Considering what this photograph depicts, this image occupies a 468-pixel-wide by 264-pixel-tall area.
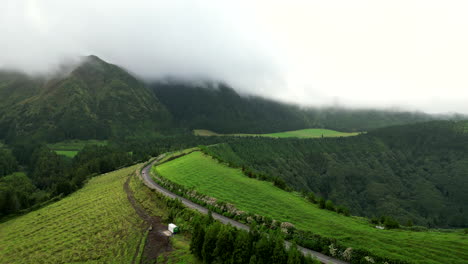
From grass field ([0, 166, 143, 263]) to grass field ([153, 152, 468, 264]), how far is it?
2520cm

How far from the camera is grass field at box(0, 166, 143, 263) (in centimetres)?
5875

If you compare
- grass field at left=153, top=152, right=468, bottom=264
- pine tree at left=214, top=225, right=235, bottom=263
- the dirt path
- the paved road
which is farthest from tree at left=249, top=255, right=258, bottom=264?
the dirt path

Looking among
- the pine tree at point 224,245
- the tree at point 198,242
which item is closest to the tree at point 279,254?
the pine tree at point 224,245

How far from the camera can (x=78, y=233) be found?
71188 mm

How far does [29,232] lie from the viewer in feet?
266

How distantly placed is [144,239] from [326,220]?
43540 mm

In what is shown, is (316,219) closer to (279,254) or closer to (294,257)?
(279,254)

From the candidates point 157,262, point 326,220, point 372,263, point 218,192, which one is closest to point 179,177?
point 218,192

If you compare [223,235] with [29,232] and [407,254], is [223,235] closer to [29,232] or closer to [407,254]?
[407,254]

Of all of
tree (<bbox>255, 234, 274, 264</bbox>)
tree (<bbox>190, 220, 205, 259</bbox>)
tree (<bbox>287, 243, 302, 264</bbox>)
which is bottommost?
tree (<bbox>190, 220, 205, 259</bbox>)

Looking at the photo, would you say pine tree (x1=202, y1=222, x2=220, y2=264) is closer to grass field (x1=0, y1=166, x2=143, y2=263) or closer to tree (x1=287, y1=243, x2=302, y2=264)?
tree (x1=287, y1=243, x2=302, y2=264)

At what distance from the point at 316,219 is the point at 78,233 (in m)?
65.1

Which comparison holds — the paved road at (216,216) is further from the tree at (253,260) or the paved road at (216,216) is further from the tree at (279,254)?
the tree at (253,260)

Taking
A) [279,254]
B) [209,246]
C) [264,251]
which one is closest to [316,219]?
[264,251]
